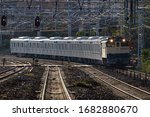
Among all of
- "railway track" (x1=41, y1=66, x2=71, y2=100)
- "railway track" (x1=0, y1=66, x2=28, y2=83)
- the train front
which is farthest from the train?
"railway track" (x1=41, y1=66, x2=71, y2=100)

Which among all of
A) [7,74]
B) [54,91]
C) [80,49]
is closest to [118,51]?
[7,74]

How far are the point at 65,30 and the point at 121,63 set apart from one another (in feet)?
190

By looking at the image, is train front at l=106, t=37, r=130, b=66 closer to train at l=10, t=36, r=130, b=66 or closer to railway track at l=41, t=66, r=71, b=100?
train at l=10, t=36, r=130, b=66

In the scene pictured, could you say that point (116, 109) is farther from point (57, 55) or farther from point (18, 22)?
point (18, 22)

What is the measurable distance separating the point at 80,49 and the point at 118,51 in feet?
51.3

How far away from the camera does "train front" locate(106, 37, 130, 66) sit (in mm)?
51844

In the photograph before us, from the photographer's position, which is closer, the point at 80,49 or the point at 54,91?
the point at 54,91

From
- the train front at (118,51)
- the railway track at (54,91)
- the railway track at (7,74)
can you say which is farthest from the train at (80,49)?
the railway track at (54,91)

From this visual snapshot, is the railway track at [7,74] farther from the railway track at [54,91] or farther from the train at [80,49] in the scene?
the train at [80,49]

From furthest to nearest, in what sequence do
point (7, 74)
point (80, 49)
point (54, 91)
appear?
1. point (80, 49)
2. point (7, 74)
3. point (54, 91)

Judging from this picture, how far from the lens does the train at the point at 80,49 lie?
172ft

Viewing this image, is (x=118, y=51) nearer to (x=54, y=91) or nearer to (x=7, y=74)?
(x=7, y=74)

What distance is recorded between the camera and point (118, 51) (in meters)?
52.8

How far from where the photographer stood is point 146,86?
3173 cm
